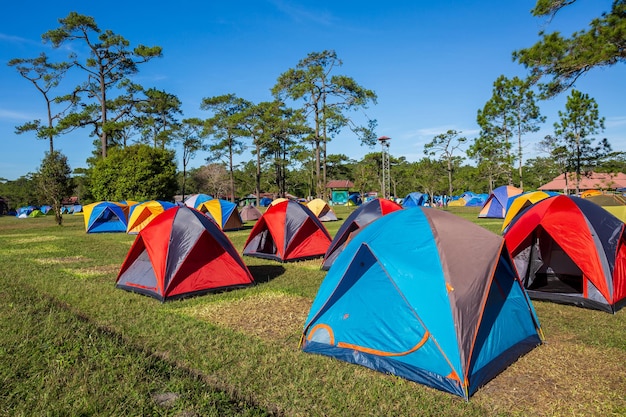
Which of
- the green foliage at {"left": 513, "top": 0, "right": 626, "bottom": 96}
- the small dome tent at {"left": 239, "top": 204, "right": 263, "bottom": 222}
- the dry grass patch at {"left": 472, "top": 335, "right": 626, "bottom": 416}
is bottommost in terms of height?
the dry grass patch at {"left": 472, "top": 335, "right": 626, "bottom": 416}

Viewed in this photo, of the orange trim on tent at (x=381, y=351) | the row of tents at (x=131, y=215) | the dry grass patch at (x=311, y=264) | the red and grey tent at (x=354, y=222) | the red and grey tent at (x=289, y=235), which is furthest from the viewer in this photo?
the row of tents at (x=131, y=215)

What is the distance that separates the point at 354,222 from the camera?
9969mm

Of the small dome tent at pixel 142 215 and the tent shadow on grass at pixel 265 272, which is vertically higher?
the small dome tent at pixel 142 215

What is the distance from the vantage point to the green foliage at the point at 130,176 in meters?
29.3

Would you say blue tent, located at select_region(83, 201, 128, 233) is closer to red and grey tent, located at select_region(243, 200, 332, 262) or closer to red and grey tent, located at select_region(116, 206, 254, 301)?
red and grey tent, located at select_region(243, 200, 332, 262)

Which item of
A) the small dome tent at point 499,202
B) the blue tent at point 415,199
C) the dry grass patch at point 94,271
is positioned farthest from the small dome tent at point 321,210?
the blue tent at point 415,199

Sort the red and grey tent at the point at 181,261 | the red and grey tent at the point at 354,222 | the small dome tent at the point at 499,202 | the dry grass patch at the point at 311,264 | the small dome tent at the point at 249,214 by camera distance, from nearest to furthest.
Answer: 1. the red and grey tent at the point at 181,261
2. the red and grey tent at the point at 354,222
3. the dry grass patch at the point at 311,264
4. the small dome tent at the point at 499,202
5. the small dome tent at the point at 249,214

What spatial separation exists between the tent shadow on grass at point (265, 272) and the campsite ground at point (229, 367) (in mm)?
1648

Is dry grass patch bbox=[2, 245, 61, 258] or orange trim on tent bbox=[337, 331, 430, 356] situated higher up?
dry grass patch bbox=[2, 245, 61, 258]

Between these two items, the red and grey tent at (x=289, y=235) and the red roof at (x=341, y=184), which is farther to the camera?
the red roof at (x=341, y=184)

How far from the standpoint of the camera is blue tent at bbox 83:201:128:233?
1922 centimetres

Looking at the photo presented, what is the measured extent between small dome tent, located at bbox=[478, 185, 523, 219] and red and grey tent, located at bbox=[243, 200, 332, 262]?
1630cm

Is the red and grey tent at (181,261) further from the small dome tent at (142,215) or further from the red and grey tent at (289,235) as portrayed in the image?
the small dome tent at (142,215)

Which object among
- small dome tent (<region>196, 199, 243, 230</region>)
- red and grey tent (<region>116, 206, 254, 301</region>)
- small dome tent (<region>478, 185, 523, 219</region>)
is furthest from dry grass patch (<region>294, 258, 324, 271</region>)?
small dome tent (<region>478, 185, 523, 219</region>)
